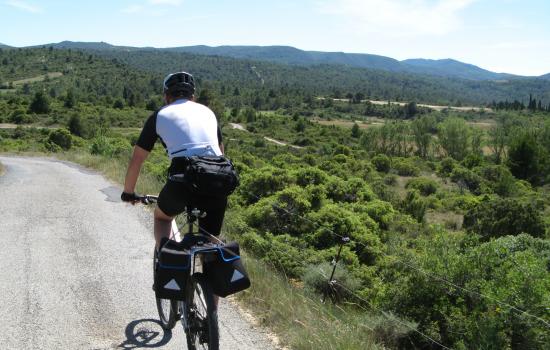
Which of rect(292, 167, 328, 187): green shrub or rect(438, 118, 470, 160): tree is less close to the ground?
rect(292, 167, 328, 187): green shrub

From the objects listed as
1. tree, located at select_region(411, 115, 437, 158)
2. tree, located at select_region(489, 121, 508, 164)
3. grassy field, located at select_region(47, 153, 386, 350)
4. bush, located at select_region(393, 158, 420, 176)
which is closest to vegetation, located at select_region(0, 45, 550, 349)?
grassy field, located at select_region(47, 153, 386, 350)

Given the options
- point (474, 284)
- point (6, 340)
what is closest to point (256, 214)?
point (474, 284)

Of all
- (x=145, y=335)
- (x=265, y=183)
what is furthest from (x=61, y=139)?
(x=145, y=335)

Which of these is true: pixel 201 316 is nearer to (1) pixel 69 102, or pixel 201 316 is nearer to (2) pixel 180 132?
(2) pixel 180 132

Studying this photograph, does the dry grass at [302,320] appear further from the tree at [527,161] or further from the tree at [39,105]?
the tree at [39,105]

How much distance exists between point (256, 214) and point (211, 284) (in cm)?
933

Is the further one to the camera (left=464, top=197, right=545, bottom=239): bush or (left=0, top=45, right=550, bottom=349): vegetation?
(left=464, top=197, right=545, bottom=239): bush

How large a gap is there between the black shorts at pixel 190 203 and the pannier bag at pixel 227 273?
1.46ft

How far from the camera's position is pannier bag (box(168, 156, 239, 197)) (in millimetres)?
3391

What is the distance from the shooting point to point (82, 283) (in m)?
5.63

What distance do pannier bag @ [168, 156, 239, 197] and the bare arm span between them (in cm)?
35

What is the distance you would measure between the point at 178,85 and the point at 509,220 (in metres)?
23.4

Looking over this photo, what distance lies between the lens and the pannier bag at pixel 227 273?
131 inches

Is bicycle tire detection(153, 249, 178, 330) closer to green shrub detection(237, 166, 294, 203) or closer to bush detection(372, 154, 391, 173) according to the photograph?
green shrub detection(237, 166, 294, 203)
